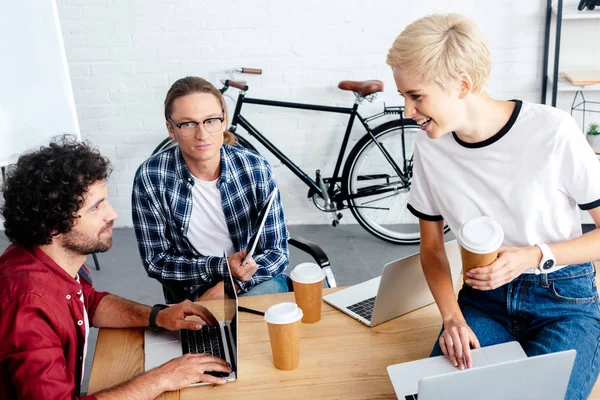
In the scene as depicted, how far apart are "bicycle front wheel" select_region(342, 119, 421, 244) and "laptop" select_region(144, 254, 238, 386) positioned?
2229 mm

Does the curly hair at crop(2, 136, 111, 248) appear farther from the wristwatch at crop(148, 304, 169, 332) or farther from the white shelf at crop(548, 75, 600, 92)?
the white shelf at crop(548, 75, 600, 92)

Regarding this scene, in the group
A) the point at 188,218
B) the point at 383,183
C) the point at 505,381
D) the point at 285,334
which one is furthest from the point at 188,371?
the point at 383,183

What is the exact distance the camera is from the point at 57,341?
1.30 metres

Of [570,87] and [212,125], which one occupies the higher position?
[212,125]

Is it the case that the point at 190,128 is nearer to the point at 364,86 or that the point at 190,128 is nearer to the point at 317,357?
the point at 317,357

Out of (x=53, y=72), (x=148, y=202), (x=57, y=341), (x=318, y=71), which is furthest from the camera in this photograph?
(x=318, y=71)

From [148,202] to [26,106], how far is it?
1.50m

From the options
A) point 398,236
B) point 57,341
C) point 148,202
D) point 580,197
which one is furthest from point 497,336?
point 398,236

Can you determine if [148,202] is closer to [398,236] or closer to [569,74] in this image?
[398,236]

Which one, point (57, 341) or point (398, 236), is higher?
point (57, 341)

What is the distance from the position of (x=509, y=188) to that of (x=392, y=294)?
36 centimetres

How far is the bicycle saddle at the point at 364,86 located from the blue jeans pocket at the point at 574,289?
2.11m

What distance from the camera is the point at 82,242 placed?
147cm

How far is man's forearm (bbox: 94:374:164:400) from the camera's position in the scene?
127 centimetres
